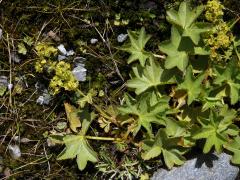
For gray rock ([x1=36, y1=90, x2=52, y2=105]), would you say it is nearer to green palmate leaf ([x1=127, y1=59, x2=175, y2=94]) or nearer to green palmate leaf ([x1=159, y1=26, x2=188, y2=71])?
green palmate leaf ([x1=127, y1=59, x2=175, y2=94])

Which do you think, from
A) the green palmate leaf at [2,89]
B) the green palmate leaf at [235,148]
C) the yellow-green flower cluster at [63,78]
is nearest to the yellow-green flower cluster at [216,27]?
the green palmate leaf at [235,148]

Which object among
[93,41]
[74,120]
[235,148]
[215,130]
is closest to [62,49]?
[93,41]

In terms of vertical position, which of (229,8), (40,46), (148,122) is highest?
(229,8)

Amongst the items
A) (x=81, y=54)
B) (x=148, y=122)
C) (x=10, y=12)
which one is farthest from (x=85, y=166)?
(x=10, y=12)

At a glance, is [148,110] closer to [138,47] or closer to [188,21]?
[138,47]

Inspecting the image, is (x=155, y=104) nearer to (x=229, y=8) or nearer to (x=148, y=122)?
(x=148, y=122)

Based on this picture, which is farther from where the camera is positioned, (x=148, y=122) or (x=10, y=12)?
(x=10, y=12)

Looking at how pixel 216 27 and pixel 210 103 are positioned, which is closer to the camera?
pixel 216 27
